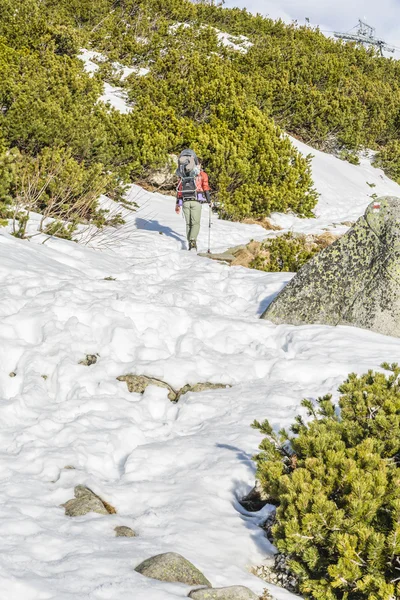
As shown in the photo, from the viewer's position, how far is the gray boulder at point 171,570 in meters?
2.05

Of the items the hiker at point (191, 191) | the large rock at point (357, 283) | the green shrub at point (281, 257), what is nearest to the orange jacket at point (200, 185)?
the hiker at point (191, 191)

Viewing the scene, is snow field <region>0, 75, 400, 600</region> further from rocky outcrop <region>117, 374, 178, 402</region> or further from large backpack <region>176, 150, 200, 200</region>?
large backpack <region>176, 150, 200, 200</region>

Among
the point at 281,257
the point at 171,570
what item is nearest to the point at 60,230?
the point at 281,257

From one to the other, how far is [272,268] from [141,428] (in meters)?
5.48

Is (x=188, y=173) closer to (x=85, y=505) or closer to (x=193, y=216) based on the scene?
(x=193, y=216)

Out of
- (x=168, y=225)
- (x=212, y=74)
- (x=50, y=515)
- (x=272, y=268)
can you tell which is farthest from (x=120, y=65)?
(x=50, y=515)

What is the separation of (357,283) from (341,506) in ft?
12.5

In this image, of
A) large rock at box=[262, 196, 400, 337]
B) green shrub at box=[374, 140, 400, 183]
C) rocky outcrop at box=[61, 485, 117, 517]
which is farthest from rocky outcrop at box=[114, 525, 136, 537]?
green shrub at box=[374, 140, 400, 183]

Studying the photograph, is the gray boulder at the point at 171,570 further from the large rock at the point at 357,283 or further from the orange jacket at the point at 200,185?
the orange jacket at the point at 200,185

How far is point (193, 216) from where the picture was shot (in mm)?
9773

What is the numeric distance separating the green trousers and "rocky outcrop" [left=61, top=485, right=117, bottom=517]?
737 cm

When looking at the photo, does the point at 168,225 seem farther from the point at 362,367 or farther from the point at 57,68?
the point at 362,367

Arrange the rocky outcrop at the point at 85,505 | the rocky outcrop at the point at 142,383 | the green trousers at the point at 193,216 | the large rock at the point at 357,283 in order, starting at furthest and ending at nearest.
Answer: the green trousers at the point at 193,216, the large rock at the point at 357,283, the rocky outcrop at the point at 142,383, the rocky outcrop at the point at 85,505

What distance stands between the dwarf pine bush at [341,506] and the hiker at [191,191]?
7453 millimetres
